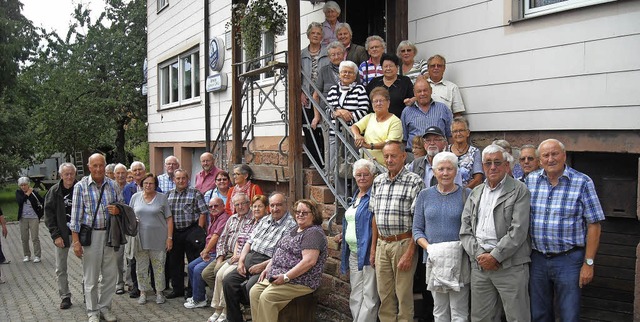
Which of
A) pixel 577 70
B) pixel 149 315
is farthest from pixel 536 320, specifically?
pixel 149 315

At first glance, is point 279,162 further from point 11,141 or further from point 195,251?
point 11,141

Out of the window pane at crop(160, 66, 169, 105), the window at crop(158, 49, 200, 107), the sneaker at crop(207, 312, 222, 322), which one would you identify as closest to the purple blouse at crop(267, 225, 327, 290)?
the sneaker at crop(207, 312, 222, 322)

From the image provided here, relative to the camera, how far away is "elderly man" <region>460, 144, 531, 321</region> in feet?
14.5

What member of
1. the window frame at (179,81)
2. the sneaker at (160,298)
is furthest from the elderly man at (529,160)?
the window frame at (179,81)

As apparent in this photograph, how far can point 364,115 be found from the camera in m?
6.49

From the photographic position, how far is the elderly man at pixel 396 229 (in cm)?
519

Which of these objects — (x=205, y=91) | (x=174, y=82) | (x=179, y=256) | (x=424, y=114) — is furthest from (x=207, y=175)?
(x=174, y=82)

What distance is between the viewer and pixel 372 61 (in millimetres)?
6840

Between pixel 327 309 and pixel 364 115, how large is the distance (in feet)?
7.15

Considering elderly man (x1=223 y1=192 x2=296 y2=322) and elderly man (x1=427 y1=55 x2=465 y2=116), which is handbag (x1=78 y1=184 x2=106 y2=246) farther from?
elderly man (x1=427 y1=55 x2=465 y2=116)

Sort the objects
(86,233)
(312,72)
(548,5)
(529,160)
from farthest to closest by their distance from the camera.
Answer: (312,72) → (86,233) → (548,5) → (529,160)

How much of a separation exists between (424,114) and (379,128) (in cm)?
45

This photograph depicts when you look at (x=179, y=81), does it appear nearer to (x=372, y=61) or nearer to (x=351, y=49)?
(x=351, y=49)

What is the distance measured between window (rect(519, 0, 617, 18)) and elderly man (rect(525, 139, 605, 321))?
62.9 inches
